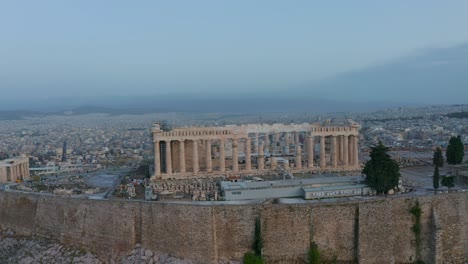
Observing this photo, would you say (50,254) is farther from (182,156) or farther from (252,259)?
(182,156)

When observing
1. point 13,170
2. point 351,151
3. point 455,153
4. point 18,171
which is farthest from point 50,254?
point 455,153

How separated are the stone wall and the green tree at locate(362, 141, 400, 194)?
358 centimetres

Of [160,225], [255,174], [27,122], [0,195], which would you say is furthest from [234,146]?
[27,122]

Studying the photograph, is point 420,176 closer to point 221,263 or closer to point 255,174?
point 255,174

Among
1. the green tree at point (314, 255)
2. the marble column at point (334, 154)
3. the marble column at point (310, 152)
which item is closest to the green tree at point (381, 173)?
the green tree at point (314, 255)

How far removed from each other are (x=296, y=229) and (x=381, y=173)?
724 centimetres

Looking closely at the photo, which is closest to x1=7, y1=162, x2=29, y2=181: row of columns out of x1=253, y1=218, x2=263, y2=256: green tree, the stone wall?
the stone wall

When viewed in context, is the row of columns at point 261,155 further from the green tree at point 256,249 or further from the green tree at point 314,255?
the green tree at point 314,255

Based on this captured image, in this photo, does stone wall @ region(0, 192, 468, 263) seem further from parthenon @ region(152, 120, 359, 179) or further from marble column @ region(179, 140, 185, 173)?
parthenon @ region(152, 120, 359, 179)

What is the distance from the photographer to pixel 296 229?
25234 millimetres

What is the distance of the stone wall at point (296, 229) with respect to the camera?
25219mm

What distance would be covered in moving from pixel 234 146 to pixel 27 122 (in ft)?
468

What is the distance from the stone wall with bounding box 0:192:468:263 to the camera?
2522cm

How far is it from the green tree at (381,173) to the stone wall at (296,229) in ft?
11.7
